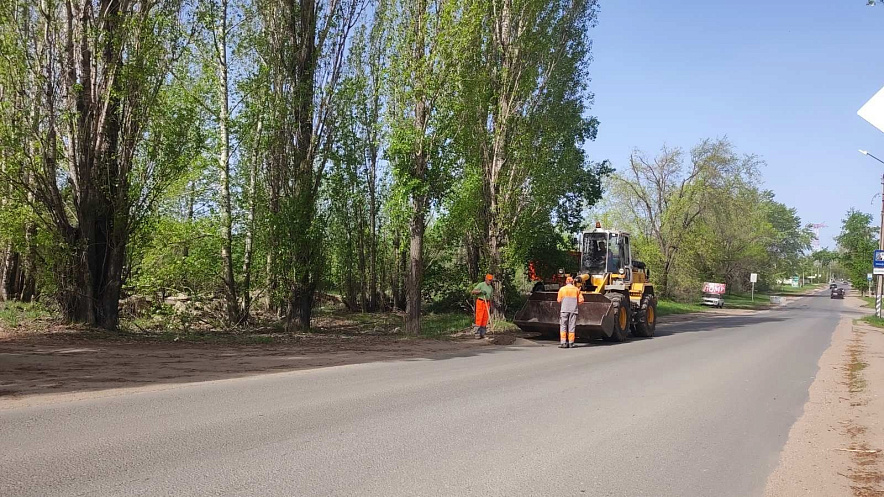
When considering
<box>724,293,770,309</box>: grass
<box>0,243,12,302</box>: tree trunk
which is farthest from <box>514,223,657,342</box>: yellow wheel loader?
<box>724,293,770,309</box>: grass

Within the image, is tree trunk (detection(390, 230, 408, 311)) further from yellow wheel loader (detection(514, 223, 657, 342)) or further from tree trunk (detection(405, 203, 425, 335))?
tree trunk (detection(405, 203, 425, 335))

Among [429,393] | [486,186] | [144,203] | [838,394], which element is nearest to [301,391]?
[429,393]

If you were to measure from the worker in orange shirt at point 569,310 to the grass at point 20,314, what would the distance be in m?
13.6

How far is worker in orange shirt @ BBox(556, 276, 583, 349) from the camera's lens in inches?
666

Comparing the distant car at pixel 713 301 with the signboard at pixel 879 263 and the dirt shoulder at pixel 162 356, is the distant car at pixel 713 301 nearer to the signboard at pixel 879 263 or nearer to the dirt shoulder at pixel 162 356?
the signboard at pixel 879 263

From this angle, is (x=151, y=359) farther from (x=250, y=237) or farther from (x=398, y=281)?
(x=398, y=281)

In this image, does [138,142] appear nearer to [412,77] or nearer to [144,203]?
[144,203]

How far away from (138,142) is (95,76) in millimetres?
1828

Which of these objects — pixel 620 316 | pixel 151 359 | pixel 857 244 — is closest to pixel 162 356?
pixel 151 359

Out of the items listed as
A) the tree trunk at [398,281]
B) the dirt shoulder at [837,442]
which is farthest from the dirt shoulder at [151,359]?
the tree trunk at [398,281]

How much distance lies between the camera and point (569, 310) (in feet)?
55.6

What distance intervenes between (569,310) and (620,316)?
3.74 meters

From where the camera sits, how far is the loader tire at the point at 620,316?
64.0 feet

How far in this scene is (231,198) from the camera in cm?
1909
